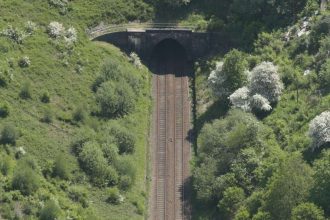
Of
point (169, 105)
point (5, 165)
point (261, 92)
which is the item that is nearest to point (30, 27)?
point (169, 105)

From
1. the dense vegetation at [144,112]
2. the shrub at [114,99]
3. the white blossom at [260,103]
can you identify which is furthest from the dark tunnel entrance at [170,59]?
the white blossom at [260,103]

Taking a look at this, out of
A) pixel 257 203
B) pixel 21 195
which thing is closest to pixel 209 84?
pixel 257 203

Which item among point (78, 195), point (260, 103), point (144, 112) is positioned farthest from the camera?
point (144, 112)

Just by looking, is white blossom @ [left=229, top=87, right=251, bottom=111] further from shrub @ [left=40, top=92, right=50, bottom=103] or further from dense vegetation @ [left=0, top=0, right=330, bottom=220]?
Answer: shrub @ [left=40, top=92, right=50, bottom=103]

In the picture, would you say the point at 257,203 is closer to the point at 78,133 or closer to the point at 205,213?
the point at 205,213

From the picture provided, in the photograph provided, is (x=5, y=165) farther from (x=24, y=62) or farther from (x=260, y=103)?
(x=260, y=103)

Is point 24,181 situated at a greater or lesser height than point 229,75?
lesser
